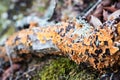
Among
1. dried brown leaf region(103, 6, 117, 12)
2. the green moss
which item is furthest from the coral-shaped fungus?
dried brown leaf region(103, 6, 117, 12)

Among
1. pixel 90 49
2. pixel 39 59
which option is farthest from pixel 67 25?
pixel 39 59

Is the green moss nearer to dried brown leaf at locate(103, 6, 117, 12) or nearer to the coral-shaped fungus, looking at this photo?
the coral-shaped fungus

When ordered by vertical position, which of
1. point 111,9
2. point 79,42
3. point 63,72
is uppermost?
point 111,9

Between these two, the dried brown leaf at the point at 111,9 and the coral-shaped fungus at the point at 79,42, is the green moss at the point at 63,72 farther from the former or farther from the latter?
the dried brown leaf at the point at 111,9

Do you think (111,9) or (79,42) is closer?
(79,42)

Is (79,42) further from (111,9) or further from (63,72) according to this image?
(111,9)

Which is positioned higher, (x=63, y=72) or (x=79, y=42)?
(x=79, y=42)

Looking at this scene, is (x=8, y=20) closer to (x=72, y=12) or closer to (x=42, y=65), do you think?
(x=72, y=12)

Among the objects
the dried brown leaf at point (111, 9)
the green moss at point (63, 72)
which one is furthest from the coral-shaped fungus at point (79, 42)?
the dried brown leaf at point (111, 9)

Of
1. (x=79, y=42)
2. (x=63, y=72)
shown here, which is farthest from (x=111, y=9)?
(x=63, y=72)
